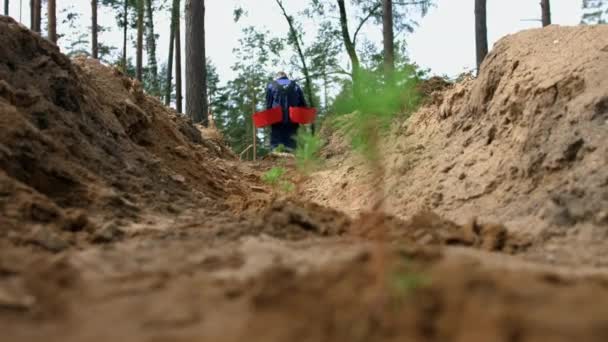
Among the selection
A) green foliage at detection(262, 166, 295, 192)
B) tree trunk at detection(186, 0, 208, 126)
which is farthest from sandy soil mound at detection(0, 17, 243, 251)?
tree trunk at detection(186, 0, 208, 126)

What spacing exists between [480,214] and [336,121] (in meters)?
2.41

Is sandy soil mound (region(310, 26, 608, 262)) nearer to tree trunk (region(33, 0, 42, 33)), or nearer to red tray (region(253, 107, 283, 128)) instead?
red tray (region(253, 107, 283, 128))

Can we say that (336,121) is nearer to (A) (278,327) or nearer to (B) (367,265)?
(B) (367,265)

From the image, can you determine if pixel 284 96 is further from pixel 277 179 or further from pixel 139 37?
pixel 139 37

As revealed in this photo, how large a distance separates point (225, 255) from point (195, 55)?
12.3 metres

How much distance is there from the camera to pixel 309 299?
212 cm

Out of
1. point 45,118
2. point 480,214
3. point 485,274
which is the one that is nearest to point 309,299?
point 485,274

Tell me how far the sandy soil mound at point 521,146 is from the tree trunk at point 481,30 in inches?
261

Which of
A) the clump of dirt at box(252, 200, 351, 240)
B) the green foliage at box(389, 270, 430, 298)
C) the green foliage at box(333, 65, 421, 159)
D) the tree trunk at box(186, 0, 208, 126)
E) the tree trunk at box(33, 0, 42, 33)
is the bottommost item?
the green foliage at box(389, 270, 430, 298)

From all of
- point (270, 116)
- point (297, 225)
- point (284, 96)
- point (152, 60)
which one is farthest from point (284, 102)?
point (152, 60)

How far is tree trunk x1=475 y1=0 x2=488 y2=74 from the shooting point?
15305 millimetres

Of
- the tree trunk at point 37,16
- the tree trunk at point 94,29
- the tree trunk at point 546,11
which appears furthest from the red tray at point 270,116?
the tree trunk at point 94,29

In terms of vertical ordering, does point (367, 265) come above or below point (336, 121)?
below

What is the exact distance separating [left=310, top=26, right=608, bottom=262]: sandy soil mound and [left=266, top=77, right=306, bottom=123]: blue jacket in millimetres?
4273
